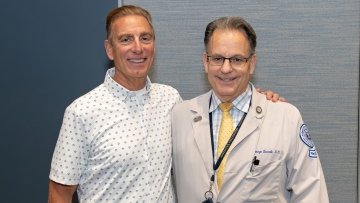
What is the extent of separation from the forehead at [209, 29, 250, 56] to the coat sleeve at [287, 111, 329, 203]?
369 millimetres

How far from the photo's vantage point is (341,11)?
2.43 metres

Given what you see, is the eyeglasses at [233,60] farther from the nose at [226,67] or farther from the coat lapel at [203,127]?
the coat lapel at [203,127]

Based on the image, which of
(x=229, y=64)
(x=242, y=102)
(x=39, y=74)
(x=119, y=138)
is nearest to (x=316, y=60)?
(x=242, y=102)

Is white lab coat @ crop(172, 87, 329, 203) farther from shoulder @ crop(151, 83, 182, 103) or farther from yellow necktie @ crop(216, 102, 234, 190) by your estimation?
shoulder @ crop(151, 83, 182, 103)

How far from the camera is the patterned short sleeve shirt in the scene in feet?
5.97

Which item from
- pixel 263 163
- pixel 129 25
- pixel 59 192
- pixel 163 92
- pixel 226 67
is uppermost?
pixel 129 25

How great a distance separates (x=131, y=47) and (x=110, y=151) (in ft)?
1.39

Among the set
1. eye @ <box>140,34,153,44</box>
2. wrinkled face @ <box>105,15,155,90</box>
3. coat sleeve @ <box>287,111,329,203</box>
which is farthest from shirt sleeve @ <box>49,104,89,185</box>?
coat sleeve @ <box>287,111,329,203</box>

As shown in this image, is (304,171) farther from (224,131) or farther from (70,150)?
(70,150)

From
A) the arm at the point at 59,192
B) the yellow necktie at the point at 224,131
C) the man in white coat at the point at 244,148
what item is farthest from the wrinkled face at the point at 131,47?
the arm at the point at 59,192

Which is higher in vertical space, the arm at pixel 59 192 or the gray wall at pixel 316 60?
the gray wall at pixel 316 60

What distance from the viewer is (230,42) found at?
1816 millimetres

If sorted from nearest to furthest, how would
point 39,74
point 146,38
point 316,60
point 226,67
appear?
point 226,67 → point 146,38 → point 316,60 → point 39,74

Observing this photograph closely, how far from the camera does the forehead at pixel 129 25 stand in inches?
73.8
